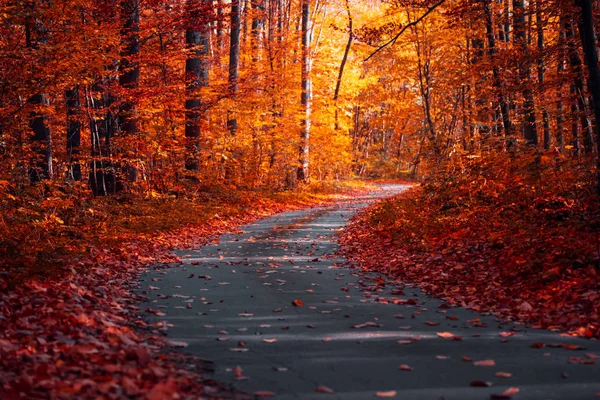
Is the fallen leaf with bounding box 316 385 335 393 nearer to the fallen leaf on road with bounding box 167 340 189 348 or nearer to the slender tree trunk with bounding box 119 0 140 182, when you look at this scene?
the fallen leaf on road with bounding box 167 340 189 348

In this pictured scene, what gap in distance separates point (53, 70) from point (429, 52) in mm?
17726

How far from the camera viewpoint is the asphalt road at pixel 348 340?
4598mm

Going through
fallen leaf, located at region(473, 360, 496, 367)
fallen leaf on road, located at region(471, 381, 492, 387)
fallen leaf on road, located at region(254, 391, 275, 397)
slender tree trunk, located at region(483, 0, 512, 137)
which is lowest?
fallen leaf, located at region(473, 360, 496, 367)

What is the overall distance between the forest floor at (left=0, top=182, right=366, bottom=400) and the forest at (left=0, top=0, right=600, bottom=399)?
45mm

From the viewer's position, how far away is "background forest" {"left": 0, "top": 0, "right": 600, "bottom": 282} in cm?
1130

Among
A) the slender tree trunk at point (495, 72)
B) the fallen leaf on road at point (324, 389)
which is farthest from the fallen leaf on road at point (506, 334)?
the slender tree trunk at point (495, 72)

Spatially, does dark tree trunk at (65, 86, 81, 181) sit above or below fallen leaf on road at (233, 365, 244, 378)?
→ above

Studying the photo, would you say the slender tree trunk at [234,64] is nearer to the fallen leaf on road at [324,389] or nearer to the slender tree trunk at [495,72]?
the slender tree trunk at [495,72]

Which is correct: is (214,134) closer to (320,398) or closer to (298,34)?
(298,34)

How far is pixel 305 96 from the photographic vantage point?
29766 millimetres

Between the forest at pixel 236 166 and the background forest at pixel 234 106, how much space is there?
0.07 m

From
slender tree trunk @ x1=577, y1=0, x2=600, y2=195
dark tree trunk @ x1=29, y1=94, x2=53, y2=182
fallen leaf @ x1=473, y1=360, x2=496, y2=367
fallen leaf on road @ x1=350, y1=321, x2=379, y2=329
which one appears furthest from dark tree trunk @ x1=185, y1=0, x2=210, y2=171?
fallen leaf @ x1=473, y1=360, x2=496, y2=367

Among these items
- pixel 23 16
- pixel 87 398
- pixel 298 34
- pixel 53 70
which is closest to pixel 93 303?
pixel 87 398

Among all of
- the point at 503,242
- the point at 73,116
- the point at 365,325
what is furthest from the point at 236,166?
the point at 365,325
